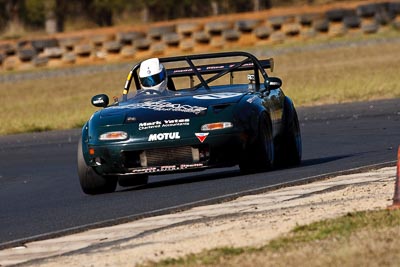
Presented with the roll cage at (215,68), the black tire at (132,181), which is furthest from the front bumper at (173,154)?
the roll cage at (215,68)

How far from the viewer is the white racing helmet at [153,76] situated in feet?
41.9

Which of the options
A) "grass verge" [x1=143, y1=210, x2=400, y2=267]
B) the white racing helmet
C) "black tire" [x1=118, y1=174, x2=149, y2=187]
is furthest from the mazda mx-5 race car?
"grass verge" [x1=143, y1=210, x2=400, y2=267]

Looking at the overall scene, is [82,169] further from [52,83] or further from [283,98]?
[52,83]

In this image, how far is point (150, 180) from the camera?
13.6m

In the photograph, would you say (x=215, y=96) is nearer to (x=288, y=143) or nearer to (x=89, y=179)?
(x=288, y=143)

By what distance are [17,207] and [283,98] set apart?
128 inches

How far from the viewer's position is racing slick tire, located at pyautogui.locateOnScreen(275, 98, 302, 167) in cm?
1275

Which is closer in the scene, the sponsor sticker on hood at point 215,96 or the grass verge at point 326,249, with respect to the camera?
the grass verge at point 326,249

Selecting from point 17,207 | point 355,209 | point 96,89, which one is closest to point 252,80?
point 17,207

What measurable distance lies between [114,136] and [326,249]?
187 inches

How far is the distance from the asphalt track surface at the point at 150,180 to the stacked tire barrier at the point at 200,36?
17.8 m

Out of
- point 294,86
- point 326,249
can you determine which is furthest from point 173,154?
point 294,86

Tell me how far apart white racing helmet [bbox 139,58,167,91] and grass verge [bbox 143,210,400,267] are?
5142 mm

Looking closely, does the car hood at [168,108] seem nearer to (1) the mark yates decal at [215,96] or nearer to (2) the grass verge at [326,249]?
(1) the mark yates decal at [215,96]
